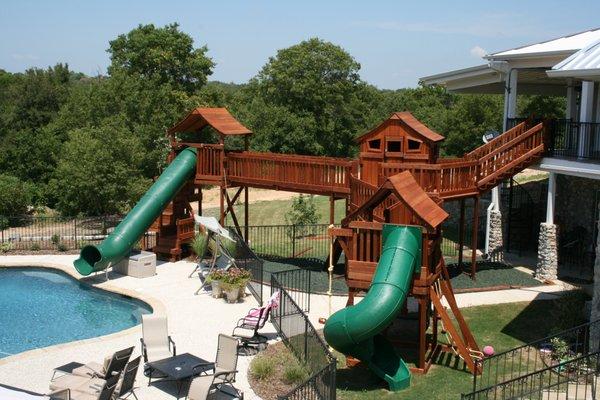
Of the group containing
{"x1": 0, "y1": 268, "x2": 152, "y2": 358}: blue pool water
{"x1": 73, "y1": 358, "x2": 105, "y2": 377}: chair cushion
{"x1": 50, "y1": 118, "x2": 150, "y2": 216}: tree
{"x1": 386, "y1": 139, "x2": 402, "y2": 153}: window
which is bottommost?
{"x1": 0, "y1": 268, "x2": 152, "y2": 358}: blue pool water

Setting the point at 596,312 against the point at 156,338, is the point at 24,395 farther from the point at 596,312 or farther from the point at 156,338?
the point at 596,312

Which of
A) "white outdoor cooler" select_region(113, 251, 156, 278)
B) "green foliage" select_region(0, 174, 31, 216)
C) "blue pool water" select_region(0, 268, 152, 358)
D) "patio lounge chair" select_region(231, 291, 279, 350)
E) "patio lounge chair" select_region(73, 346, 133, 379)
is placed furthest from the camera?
"green foliage" select_region(0, 174, 31, 216)

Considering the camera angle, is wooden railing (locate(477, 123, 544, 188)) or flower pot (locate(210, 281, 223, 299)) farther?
wooden railing (locate(477, 123, 544, 188))

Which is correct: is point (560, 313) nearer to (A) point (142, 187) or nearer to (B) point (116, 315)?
(B) point (116, 315)

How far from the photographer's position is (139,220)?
70.4 ft

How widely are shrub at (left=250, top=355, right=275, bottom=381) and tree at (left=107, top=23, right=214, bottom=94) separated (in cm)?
3899

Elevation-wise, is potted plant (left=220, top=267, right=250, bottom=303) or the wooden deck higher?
the wooden deck

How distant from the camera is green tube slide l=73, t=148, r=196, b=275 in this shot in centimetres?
2064

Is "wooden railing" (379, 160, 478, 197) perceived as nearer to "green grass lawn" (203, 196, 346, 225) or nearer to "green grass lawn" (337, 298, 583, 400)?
"green grass lawn" (337, 298, 583, 400)

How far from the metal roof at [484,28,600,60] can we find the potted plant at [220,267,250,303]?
1108 centimetres

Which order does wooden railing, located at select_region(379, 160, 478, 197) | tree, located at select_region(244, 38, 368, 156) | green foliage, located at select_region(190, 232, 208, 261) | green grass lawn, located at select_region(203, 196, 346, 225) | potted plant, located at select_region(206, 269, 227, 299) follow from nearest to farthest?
wooden railing, located at select_region(379, 160, 478, 197), potted plant, located at select_region(206, 269, 227, 299), green foliage, located at select_region(190, 232, 208, 261), green grass lawn, located at select_region(203, 196, 346, 225), tree, located at select_region(244, 38, 368, 156)

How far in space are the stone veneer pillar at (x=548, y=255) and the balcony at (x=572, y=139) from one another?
7.77 ft

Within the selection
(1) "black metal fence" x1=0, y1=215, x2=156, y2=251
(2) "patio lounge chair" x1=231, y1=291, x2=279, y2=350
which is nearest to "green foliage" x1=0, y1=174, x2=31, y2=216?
(1) "black metal fence" x1=0, y1=215, x2=156, y2=251

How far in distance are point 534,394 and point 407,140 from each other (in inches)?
347
